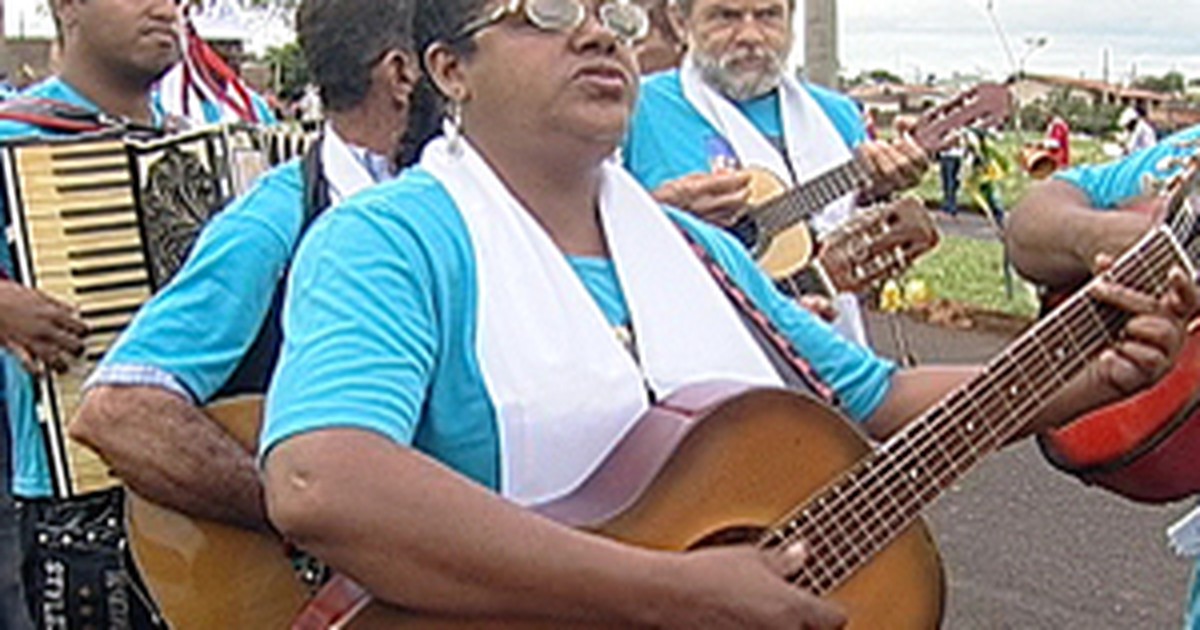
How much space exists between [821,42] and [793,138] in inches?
269

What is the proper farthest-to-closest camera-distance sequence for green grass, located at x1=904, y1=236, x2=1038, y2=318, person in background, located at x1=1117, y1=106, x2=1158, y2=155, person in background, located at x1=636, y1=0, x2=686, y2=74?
green grass, located at x1=904, y1=236, x2=1038, y2=318
person in background, located at x1=1117, y1=106, x2=1158, y2=155
person in background, located at x1=636, y1=0, x2=686, y2=74

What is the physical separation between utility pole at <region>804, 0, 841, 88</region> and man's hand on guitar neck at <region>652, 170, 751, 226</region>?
23.5 feet

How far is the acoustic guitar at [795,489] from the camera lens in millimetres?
2064

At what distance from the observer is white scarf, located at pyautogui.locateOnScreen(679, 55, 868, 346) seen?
3924 mm

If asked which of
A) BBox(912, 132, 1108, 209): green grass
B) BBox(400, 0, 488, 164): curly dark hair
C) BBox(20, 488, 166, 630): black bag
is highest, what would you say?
BBox(400, 0, 488, 164): curly dark hair

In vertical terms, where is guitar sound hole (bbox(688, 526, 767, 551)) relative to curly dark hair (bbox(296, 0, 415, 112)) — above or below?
below

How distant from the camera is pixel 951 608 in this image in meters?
5.54

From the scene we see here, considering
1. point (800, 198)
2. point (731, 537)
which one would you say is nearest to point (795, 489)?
point (731, 537)

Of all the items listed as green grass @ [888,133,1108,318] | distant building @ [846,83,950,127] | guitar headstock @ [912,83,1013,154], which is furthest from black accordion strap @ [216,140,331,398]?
green grass @ [888,133,1108,318]

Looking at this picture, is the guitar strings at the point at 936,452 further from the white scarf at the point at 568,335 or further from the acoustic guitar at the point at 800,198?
the acoustic guitar at the point at 800,198

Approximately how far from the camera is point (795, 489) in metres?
2.20

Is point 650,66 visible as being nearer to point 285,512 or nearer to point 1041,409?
point 1041,409

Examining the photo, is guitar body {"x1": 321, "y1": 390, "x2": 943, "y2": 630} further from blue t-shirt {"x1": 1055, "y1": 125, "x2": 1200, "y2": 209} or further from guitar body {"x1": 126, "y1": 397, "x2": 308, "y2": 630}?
blue t-shirt {"x1": 1055, "y1": 125, "x2": 1200, "y2": 209}

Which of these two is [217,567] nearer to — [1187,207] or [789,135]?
[1187,207]
